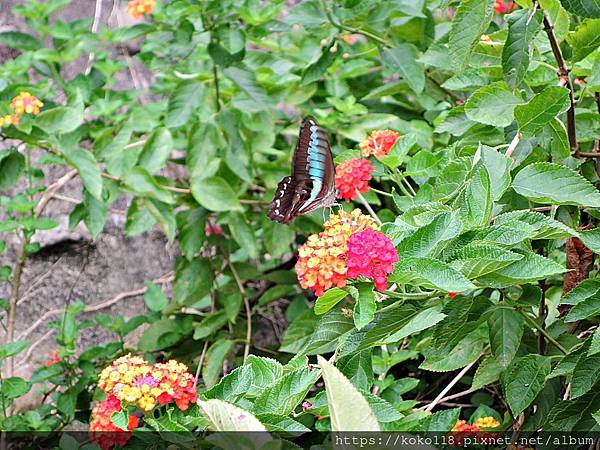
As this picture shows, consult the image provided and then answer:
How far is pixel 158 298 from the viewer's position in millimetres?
2428

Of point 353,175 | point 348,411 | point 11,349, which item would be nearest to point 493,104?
point 353,175

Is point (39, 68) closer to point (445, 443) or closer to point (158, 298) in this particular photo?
point (158, 298)

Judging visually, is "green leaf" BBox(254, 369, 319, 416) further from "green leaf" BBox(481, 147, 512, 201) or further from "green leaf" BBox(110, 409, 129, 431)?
"green leaf" BBox(481, 147, 512, 201)

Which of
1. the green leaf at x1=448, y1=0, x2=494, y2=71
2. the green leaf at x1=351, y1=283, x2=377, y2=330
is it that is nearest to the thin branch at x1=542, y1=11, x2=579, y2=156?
the green leaf at x1=448, y1=0, x2=494, y2=71

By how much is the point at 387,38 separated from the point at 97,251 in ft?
4.87

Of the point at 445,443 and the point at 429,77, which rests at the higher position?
the point at 429,77

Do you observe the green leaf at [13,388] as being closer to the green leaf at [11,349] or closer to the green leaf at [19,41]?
the green leaf at [11,349]

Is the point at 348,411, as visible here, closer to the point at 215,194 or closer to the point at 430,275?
the point at 430,275

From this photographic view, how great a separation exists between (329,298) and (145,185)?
1094 mm

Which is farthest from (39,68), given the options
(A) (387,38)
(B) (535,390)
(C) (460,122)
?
(B) (535,390)

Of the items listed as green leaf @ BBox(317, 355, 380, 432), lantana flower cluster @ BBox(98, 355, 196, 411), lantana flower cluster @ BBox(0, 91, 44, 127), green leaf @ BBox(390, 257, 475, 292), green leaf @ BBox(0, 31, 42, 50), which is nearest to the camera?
green leaf @ BBox(317, 355, 380, 432)

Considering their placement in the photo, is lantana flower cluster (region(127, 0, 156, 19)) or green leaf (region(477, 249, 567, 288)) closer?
green leaf (region(477, 249, 567, 288))

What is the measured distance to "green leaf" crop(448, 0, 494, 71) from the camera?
130 cm

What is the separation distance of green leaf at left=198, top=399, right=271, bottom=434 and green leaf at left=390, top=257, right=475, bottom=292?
293 millimetres
